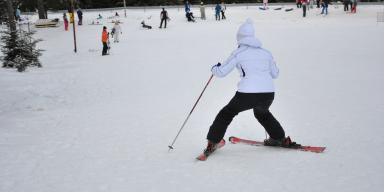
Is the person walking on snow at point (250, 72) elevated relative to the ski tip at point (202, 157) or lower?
elevated

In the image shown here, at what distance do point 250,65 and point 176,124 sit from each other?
307 centimetres

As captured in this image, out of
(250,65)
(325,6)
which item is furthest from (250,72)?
(325,6)

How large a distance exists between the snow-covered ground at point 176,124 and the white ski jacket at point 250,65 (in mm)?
1012

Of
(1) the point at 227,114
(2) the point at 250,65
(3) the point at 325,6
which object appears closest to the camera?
(2) the point at 250,65

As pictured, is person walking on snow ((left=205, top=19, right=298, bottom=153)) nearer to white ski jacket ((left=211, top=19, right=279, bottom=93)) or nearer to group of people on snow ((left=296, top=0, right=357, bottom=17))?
white ski jacket ((left=211, top=19, right=279, bottom=93))

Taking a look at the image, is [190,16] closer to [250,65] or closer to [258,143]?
[258,143]

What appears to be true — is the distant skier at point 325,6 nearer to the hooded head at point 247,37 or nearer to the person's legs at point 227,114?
the hooded head at point 247,37

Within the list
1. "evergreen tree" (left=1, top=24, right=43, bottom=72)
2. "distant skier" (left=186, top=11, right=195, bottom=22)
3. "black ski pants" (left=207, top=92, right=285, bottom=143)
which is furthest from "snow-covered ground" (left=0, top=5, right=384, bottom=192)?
"distant skier" (left=186, top=11, right=195, bottom=22)

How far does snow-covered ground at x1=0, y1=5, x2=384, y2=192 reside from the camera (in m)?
5.61

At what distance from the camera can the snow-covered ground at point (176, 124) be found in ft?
18.4

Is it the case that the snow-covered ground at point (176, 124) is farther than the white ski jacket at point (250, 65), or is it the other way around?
the white ski jacket at point (250, 65)

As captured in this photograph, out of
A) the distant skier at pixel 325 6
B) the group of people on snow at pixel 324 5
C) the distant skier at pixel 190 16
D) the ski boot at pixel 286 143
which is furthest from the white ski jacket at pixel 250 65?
the distant skier at pixel 325 6

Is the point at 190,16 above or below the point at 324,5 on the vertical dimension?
below

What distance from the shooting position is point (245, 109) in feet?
19.2
